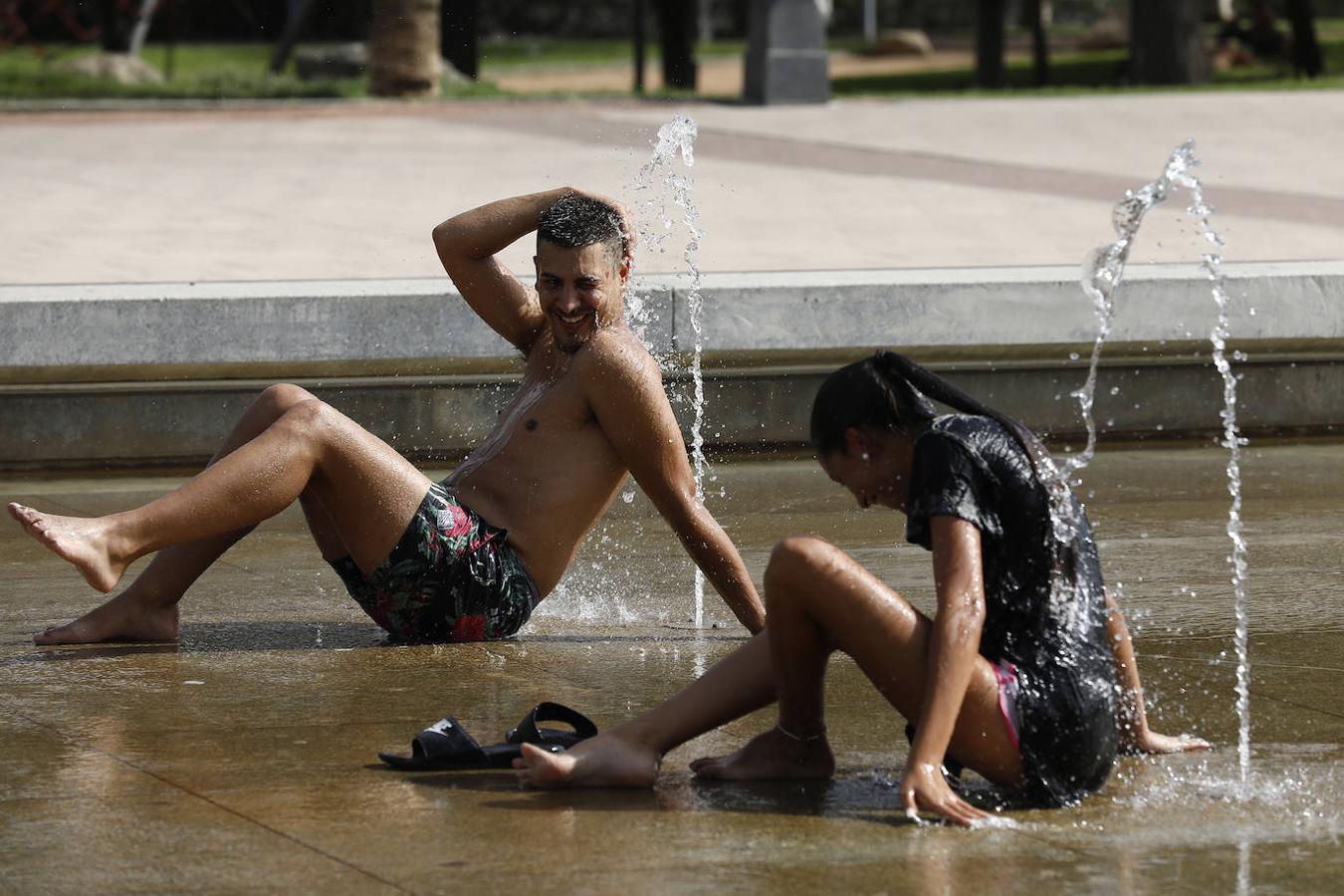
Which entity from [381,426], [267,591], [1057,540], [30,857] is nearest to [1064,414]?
[381,426]

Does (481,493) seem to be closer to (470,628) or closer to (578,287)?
(470,628)

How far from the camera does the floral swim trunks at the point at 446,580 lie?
5090 millimetres

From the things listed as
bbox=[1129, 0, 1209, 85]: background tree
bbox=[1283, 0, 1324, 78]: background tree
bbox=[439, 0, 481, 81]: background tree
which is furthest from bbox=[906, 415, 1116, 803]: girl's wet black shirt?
bbox=[439, 0, 481, 81]: background tree

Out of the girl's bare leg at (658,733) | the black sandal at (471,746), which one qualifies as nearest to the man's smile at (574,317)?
the black sandal at (471,746)

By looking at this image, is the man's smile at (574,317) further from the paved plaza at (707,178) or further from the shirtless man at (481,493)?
the paved plaza at (707,178)

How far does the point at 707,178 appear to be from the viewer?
15.0 meters

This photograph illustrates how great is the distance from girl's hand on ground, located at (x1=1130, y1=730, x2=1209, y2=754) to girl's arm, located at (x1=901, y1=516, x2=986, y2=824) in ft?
2.07

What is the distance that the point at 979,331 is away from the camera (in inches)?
347

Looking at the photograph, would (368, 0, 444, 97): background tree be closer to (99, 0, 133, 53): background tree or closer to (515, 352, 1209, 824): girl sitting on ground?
(99, 0, 133, 53): background tree

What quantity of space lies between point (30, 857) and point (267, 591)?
2.55m

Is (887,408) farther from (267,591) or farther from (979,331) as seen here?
(979,331)

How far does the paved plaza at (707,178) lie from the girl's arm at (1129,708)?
6478mm

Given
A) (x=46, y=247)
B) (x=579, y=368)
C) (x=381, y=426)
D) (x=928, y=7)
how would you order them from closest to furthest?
1. (x=579, y=368)
2. (x=381, y=426)
3. (x=46, y=247)
4. (x=928, y=7)

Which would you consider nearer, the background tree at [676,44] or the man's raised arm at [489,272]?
the man's raised arm at [489,272]
